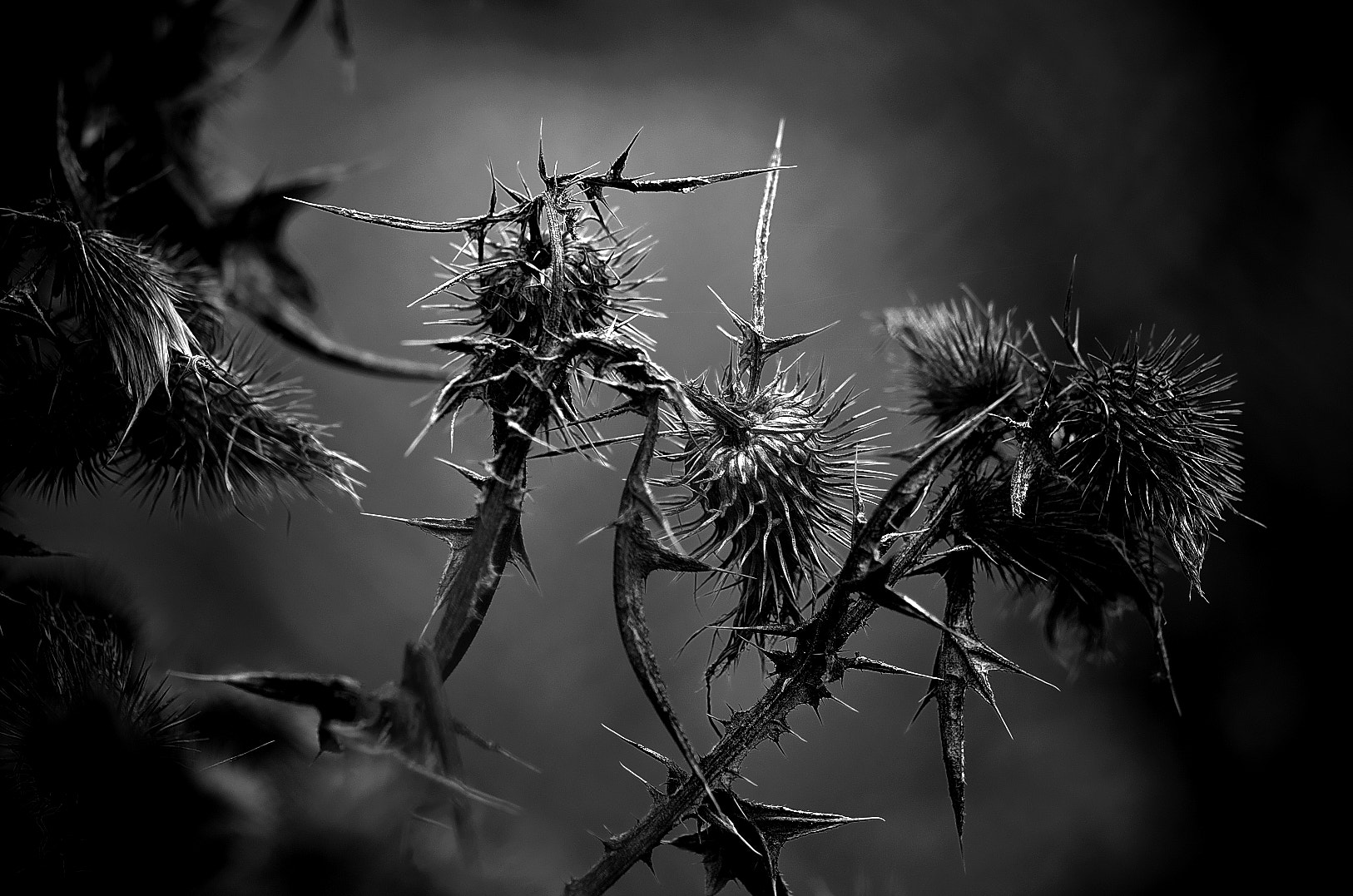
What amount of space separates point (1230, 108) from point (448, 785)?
1.50 meters

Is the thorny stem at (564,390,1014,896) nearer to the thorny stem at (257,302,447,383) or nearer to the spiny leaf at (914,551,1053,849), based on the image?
the spiny leaf at (914,551,1053,849)

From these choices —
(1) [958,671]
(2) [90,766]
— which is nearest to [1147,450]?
(1) [958,671]

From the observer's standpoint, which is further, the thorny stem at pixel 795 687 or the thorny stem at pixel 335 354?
the thorny stem at pixel 335 354

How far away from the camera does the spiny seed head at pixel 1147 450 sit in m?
0.56

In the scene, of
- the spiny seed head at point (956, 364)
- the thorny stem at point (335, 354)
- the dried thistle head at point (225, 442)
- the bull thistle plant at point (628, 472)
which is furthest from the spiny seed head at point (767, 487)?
the dried thistle head at point (225, 442)

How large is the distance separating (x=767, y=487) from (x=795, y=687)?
0.14 metres

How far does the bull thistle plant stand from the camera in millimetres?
494

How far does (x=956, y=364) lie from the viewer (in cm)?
68

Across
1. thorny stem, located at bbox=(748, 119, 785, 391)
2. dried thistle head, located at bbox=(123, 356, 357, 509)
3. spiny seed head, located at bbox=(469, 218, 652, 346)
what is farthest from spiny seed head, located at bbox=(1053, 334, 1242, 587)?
dried thistle head, located at bbox=(123, 356, 357, 509)

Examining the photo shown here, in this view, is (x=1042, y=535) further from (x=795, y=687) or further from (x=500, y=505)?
(x=500, y=505)

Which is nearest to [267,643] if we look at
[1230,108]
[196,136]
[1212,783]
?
[196,136]

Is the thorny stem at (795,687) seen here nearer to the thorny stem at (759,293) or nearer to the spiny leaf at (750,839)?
the spiny leaf at (750,839)

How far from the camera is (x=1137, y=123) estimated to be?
1.30 m

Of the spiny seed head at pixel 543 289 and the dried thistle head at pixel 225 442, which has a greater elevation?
the spiny seed head at pixel 543 289
